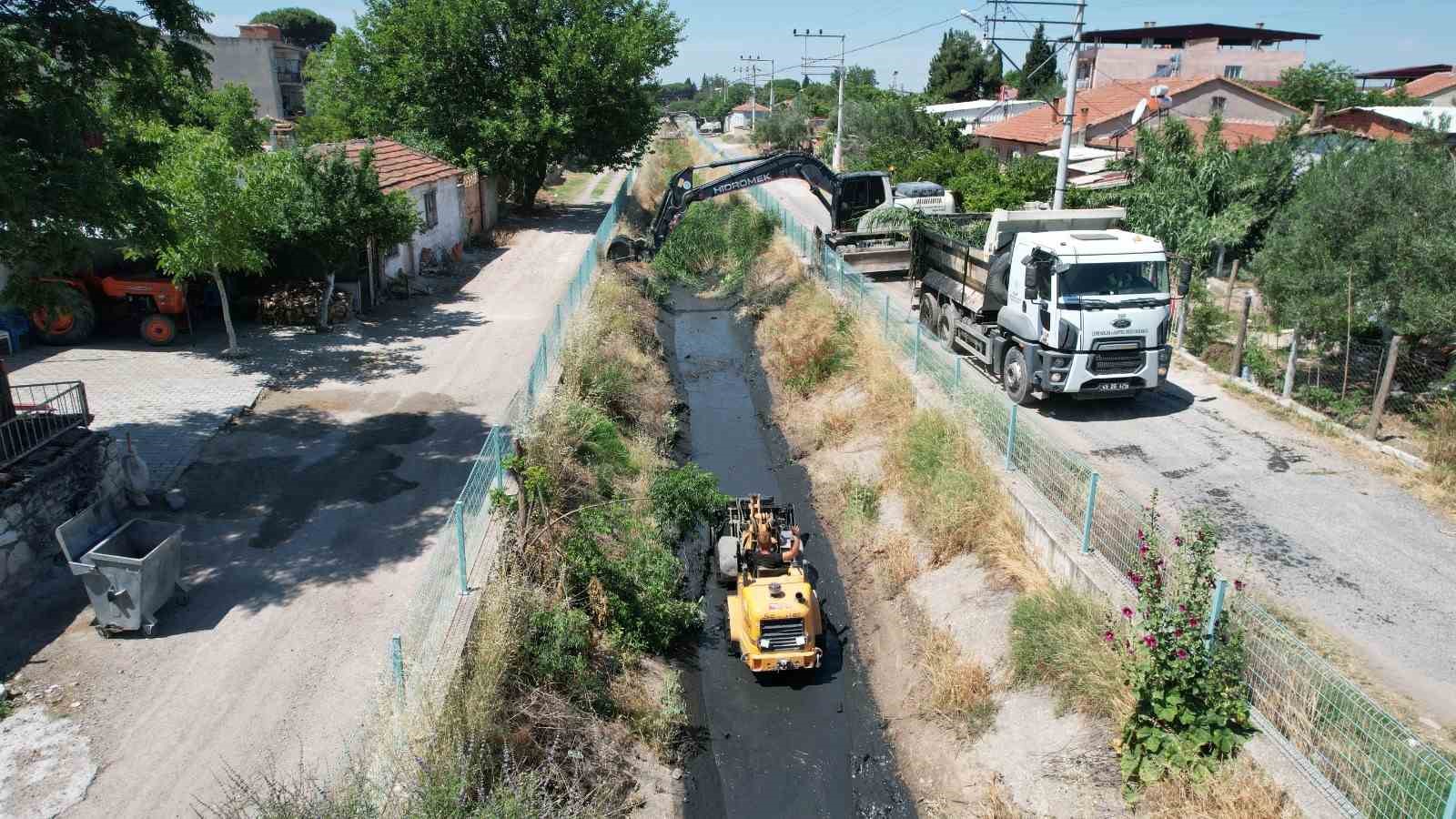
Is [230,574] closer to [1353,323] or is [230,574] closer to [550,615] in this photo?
[550,615]

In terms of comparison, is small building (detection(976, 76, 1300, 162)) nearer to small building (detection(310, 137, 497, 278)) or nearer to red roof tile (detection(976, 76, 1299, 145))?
red roof tile (detection(976, 76, 1299, 145))

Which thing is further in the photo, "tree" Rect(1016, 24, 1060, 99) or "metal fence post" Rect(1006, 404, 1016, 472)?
"tree" Rect(1016, 24, 1060, 99)

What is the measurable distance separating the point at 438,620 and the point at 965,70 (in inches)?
3148

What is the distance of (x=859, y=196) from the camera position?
78.5 ft

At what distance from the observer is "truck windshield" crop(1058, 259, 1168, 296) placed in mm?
12836

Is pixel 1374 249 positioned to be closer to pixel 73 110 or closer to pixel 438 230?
pixel 73 110

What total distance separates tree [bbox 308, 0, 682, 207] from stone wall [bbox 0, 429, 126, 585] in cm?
2120

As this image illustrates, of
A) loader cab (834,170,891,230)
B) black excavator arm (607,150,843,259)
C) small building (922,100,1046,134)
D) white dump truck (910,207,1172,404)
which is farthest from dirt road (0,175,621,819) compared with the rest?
small building (922,100,1046,134)

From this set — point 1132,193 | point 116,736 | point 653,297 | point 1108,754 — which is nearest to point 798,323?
point 653,297

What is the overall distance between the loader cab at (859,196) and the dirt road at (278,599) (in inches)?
409

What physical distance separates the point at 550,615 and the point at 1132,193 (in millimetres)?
16815

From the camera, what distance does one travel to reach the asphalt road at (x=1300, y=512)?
8336 millimetres

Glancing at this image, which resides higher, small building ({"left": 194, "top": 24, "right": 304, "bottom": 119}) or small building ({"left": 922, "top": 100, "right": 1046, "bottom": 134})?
small building ({"left": 194, "top": 24, "right": 304, "bottom": 119})

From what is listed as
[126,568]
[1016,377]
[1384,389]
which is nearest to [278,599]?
[126,568]
